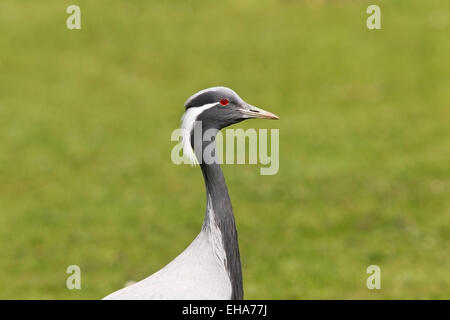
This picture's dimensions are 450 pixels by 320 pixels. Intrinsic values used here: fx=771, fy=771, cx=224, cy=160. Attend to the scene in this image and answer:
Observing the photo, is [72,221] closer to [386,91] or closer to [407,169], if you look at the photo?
[407,169]

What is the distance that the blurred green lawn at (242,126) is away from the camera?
1362 centimetres

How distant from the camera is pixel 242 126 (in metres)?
20.6

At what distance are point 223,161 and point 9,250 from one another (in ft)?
18.3

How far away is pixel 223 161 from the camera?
17859 mm

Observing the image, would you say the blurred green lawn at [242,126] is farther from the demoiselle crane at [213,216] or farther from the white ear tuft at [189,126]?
the white ear tuft at [189,126]

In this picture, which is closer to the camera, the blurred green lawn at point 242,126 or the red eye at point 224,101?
the red eye at point 224,101

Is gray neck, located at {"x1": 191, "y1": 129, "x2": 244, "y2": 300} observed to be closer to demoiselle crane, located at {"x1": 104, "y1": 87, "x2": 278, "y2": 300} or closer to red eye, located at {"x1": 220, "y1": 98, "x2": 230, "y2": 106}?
demoiselle crane, located at {"x1": 104, "y1": 87, "x2": 278, "y2": 300}

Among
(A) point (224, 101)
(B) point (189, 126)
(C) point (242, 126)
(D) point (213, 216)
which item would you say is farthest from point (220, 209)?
(C) point (242, 126)

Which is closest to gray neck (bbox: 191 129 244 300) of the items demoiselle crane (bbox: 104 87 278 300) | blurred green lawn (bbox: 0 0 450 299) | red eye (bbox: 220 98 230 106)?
demoiselle crane (bbox: 104 87 278 300)

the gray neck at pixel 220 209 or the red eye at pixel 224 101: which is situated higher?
the red eye at pixel 224 101

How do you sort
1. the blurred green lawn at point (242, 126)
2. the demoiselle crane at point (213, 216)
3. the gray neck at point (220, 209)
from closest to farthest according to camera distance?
the demoiselle crane at point (213, 216) → the gray neck at point (220, 209) → the blurred green lawn at point (242, 126)

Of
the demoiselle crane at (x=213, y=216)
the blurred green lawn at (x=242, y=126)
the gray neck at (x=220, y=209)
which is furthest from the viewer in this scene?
the blurred green lawn at (x=242, y=126)

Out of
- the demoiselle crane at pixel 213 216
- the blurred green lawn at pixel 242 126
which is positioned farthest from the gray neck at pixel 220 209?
the blurred green lawn at pixel 242 126
